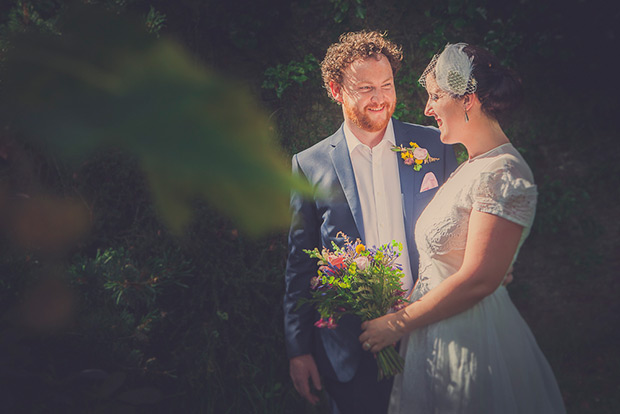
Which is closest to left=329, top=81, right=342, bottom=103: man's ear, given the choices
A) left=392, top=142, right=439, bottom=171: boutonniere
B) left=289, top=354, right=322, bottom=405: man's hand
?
left=392, top=142, right=439, bottom=171: boutonniere

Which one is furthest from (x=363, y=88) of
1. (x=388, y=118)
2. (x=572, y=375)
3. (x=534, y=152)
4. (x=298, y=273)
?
(x=572, y=375)

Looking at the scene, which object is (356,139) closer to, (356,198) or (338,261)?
(356,198)

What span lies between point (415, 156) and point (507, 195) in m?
0.68

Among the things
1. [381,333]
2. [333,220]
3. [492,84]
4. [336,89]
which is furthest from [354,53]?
[381,333]

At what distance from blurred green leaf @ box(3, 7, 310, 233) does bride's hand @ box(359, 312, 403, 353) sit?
1773 millimetres

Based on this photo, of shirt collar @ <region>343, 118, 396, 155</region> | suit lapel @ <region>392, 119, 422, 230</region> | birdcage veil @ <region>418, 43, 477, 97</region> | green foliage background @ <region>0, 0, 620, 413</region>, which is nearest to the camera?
birdcage veil @ <region>418, 43, 477, 97</region>

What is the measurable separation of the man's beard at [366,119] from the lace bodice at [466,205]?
50cm

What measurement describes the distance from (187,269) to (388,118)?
210cm

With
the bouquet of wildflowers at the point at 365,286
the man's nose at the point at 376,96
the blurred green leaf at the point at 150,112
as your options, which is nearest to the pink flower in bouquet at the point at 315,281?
the bouquet of wildflowers at the point at 365,286

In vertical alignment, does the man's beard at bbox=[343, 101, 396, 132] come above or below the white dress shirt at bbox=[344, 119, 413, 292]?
above

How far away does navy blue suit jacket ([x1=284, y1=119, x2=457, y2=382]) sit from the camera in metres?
2.38

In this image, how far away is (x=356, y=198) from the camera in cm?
241

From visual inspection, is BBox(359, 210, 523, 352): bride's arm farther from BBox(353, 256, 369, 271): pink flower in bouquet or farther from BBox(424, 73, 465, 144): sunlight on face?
BBox(424, 73, 465, 144): sunlight on face

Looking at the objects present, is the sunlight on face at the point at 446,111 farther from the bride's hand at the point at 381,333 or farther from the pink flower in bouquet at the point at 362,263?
the bride's hand at the point at 381,333
